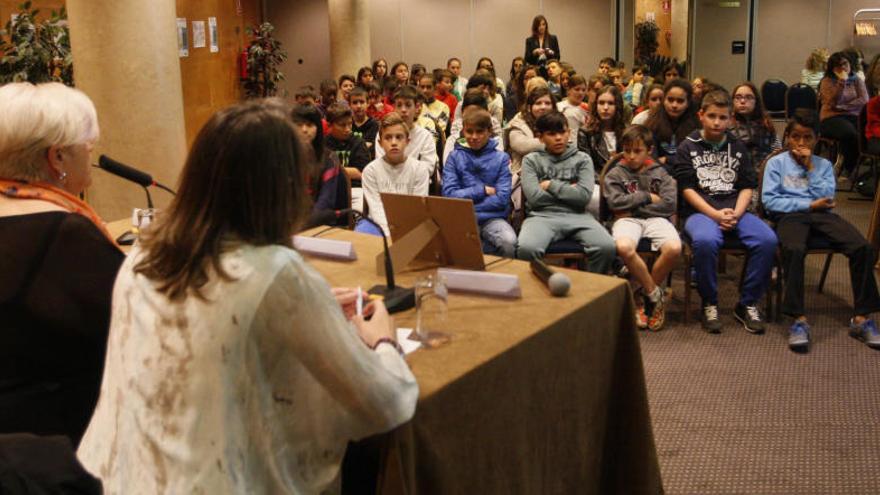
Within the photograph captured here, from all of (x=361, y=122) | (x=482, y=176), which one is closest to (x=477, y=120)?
(x=482, y=176)

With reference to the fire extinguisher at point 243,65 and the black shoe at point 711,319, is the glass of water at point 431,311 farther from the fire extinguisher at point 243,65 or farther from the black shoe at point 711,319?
the fire extinguisher at point 243,65

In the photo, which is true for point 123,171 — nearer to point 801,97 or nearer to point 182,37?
point 182,37

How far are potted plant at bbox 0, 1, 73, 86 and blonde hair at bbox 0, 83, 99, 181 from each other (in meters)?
4.06

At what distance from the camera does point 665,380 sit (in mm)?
3932

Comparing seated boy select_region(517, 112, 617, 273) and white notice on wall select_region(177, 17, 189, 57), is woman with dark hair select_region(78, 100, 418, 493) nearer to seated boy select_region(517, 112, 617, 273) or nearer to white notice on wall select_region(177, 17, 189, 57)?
seated boy select_region(517, 112, 617, 273)

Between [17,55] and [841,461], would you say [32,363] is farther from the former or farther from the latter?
[17,55]

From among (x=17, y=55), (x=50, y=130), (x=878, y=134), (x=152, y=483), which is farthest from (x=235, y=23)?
(x=152, y=483)

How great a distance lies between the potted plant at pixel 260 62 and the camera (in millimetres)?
11133

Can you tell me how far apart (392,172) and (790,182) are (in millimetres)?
2165

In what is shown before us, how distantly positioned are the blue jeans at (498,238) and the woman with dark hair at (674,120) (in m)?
1.37

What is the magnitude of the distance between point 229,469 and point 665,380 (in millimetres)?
2716

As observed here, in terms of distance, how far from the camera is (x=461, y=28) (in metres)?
14.1

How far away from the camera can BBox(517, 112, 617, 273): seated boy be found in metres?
4.48

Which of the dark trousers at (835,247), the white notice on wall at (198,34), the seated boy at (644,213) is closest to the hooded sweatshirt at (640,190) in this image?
the seated boy at (644,213)
